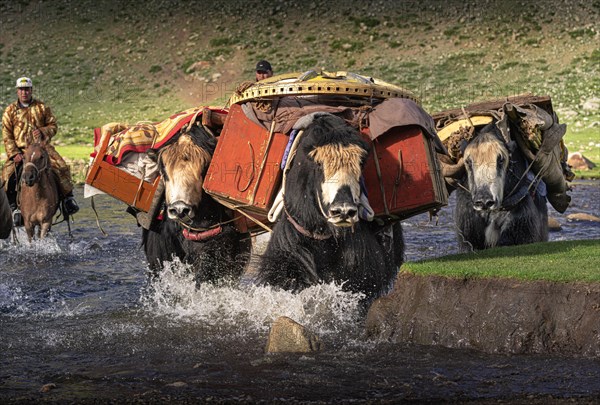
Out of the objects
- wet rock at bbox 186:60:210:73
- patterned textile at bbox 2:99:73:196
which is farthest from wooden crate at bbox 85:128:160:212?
wet rock at bbox 186:60:210:73

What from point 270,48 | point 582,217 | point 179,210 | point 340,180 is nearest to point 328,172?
point 340,180

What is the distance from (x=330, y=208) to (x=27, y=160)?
24.7 feet

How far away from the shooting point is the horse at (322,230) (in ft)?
22.5

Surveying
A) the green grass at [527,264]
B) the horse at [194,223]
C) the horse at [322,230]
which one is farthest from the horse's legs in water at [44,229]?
the green grass at [527,264]

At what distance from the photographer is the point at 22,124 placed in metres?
13.7

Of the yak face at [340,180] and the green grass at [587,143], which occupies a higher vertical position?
the yak face at [340,180]

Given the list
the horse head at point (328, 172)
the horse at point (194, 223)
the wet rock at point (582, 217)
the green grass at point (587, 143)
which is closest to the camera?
the horse head at point (328, 172)

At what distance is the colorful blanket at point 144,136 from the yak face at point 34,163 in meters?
3.88

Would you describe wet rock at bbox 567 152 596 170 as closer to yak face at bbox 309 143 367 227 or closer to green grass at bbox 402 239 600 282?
green grass at bbox 402 239 600 282

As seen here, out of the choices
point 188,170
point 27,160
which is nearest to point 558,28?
point 27,160

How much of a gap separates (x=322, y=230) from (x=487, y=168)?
2.18m

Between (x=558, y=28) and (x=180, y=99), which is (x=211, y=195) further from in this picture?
(x=558, y=28)

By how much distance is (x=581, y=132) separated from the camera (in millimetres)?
30312

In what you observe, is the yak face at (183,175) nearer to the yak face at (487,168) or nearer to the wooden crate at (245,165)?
the wooden crate at (245,165)
